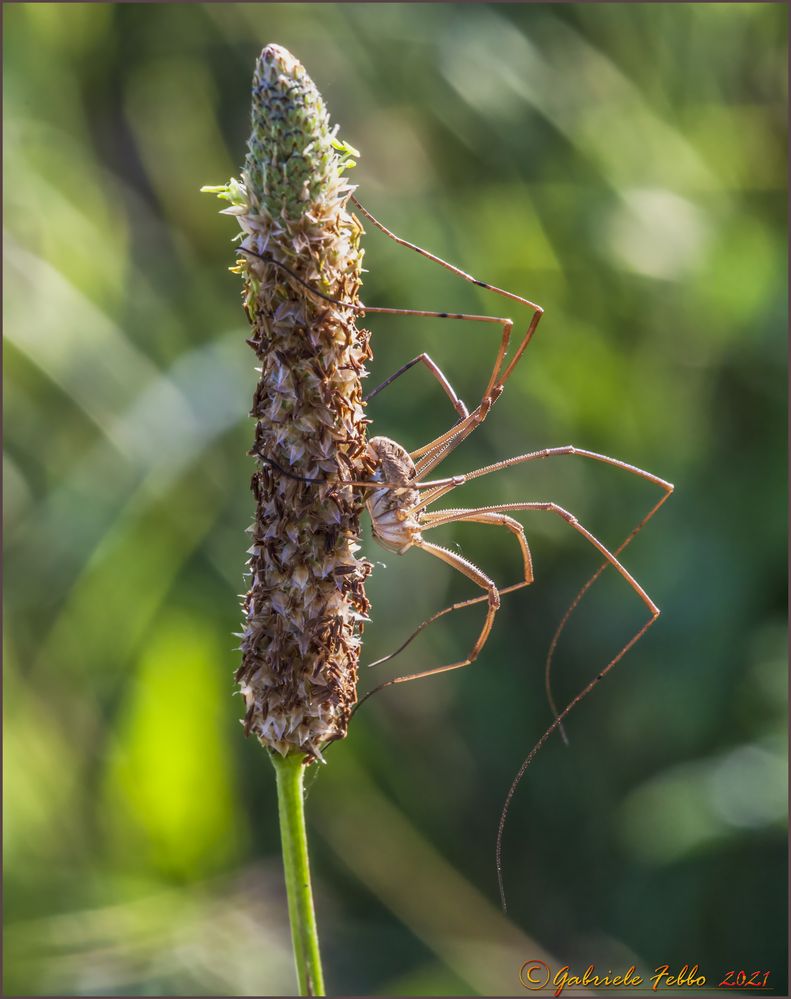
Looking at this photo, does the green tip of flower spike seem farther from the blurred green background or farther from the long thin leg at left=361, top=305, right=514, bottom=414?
the blurred green background

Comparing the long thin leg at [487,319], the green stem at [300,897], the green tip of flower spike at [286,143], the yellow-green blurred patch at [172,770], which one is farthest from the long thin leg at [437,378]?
the yellow-green blurred patch at [172,770]

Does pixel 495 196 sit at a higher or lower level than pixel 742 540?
higher

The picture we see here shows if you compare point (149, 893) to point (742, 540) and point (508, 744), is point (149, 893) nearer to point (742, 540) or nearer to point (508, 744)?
point (508, 744)

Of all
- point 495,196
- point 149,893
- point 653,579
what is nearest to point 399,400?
point 495,196

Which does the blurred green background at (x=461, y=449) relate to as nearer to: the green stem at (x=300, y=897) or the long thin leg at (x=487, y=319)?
the long thin leg at (x=487, y=319)

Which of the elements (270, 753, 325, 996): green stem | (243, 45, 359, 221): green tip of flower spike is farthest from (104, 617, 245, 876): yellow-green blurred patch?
(243, 45, 359, 221): green tip of flower spike

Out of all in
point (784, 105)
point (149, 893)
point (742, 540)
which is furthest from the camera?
point (784, 105)

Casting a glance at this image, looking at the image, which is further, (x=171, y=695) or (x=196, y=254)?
(x=196, y=254)

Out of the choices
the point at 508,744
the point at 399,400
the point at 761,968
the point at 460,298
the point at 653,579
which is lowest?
the point at 761,968
